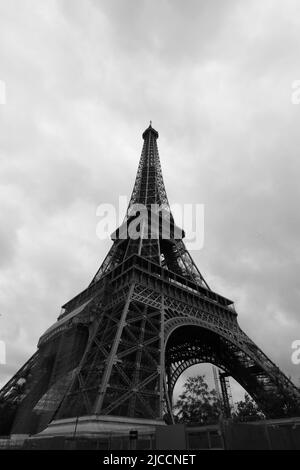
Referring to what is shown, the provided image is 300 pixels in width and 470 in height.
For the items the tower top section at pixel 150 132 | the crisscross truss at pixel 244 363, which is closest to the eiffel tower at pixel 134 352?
the crisscross truss at pixel 244 363

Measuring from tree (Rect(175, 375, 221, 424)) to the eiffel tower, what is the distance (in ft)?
19.3

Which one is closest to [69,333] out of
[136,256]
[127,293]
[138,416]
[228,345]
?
[127,293]

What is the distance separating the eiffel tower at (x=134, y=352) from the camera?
22.2 metres

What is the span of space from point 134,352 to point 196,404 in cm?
1095

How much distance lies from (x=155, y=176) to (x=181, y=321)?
3610cm

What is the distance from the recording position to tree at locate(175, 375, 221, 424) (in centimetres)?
3066

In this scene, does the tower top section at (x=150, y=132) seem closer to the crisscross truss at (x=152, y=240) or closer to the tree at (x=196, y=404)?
the crisscross truss at (x=152, y=240)

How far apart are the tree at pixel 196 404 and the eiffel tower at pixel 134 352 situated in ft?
19.3

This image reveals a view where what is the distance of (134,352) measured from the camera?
26.9m

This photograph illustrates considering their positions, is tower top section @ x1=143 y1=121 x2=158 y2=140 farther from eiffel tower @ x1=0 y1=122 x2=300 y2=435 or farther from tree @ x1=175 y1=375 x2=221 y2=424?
tree @ x1=175 y1=375 x2=221 y2=424

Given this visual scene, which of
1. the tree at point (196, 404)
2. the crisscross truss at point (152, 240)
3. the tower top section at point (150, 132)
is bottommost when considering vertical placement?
the tree at point (196, 404)

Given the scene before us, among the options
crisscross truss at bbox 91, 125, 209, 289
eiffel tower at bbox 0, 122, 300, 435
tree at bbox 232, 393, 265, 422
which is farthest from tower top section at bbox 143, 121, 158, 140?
tree at bbox 232, 393, 265, 422

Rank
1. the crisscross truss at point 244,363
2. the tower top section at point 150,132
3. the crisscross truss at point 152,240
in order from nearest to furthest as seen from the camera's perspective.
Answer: the crisscross truss at point 244,363
the crisscross truss at point 152,240
the tower top section at point 150,132
